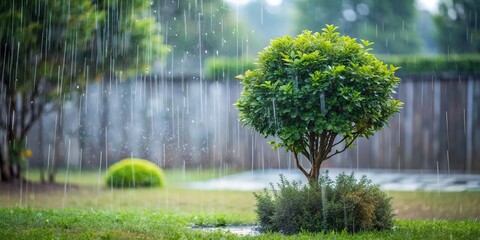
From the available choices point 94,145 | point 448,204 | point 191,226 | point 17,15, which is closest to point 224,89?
point 94,145

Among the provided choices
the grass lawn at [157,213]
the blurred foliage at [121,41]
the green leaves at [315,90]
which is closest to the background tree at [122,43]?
the blurred foliage at [121,41]

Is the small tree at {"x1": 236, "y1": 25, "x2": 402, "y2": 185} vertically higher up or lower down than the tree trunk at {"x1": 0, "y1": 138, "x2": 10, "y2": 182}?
higher up

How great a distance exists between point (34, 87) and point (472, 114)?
367 inches

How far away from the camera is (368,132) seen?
789 cm

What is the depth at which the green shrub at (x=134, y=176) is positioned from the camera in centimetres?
1337

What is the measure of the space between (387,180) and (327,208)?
699 cm

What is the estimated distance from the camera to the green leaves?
286 inches

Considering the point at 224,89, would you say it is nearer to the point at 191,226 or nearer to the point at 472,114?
the point at 472,114

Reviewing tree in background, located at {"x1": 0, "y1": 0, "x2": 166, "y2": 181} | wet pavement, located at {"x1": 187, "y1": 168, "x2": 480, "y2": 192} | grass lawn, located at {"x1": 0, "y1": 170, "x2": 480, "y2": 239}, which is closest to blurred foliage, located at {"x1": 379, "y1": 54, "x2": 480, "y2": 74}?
wet pavement, located at {"x1": 187, "y1": 168, "x2": 480, "y2": 192}

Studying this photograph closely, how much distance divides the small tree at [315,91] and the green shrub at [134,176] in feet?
19.8

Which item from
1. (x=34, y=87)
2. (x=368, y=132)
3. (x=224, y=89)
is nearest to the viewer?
(x=368, y=132)

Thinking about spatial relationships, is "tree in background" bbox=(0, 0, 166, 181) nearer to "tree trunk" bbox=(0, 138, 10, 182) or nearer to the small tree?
"tree trunk" bbox=(0, 138, 10, 182)

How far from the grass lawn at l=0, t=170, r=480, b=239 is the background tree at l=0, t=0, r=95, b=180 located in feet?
4.84

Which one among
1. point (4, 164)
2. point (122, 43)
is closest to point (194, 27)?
point (122, 43)
